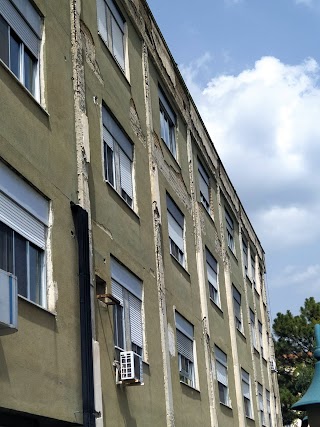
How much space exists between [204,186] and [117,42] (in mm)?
8732

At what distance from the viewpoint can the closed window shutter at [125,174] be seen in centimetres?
1559

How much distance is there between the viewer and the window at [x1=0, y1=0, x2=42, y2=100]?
10984mm

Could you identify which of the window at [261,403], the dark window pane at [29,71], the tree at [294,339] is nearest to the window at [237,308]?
the window at [261,403]

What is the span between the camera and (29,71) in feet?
38.1

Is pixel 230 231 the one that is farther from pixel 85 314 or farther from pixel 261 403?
pixel 85 314

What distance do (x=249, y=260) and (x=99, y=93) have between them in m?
19.4

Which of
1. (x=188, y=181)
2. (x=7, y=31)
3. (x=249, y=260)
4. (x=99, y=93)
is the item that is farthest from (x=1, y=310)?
(x=249, y=260)

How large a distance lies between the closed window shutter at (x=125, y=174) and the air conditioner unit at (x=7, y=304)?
6.94m

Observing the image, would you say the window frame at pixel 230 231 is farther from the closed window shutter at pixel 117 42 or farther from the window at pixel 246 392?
the closed window shutter at pixel 117 42

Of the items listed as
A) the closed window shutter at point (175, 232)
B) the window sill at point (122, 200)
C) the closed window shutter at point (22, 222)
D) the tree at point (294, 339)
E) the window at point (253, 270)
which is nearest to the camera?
the closed window shutter at point (22, 222)

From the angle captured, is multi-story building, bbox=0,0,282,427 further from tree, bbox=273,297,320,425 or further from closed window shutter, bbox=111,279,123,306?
tree, bbox=273,297,320,425

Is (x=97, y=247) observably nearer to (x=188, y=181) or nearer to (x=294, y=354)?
(x=188, y=181)

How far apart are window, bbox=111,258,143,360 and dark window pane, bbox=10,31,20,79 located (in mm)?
4280

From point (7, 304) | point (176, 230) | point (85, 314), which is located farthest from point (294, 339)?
point (7, 304)
